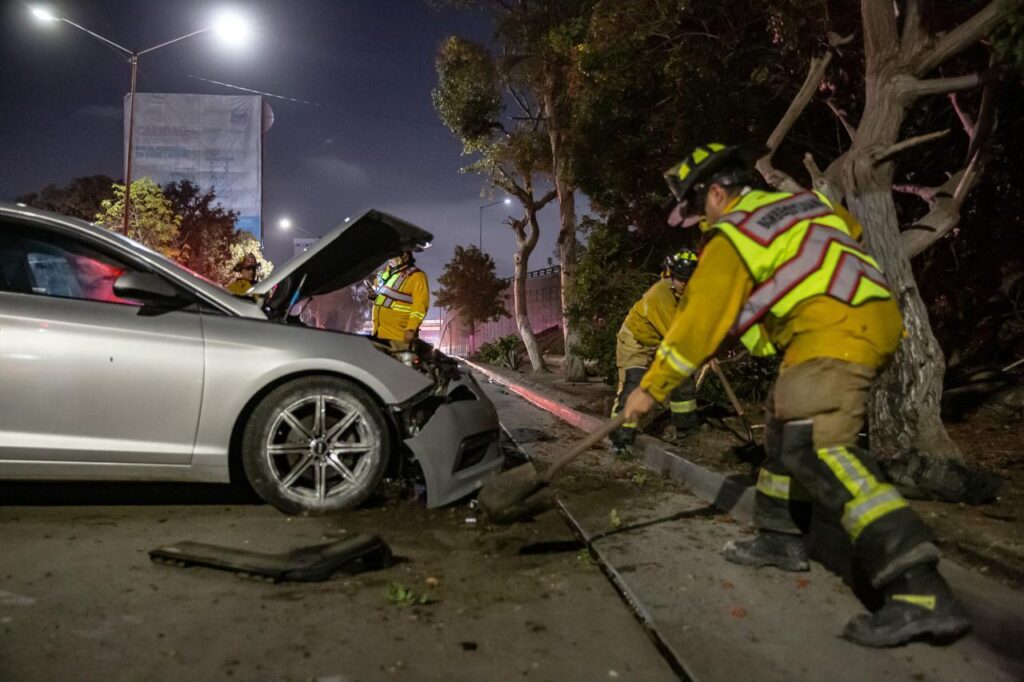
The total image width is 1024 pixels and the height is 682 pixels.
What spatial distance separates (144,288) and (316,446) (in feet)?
4.20

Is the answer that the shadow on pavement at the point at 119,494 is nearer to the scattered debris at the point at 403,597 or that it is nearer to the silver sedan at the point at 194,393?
the silver sedan at the point at 194,393

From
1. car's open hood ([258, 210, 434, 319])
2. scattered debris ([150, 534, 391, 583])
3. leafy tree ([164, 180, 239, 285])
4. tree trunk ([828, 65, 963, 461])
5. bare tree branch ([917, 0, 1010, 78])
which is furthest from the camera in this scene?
leafy tree ([164, 180, 239, 285])

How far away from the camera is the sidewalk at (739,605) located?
275 cm

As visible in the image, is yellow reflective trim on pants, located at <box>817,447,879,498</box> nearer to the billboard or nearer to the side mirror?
the side mirror

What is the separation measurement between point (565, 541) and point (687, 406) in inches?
134

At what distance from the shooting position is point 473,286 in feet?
129

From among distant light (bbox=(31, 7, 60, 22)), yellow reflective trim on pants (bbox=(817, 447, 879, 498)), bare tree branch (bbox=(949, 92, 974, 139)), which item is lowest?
yellow reflective trim on pants (bbox=(817, 447, 879, 498))

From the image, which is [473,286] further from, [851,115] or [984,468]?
[984,468]

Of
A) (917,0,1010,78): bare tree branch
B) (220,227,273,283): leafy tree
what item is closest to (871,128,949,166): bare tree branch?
(917,0,1010,78): bare tree branch

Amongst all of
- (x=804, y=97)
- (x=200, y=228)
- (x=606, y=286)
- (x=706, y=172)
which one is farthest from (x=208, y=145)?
(x=706, y=172)

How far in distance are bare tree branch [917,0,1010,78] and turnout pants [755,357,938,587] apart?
13.6 feet

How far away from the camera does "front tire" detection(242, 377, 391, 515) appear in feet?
14.8

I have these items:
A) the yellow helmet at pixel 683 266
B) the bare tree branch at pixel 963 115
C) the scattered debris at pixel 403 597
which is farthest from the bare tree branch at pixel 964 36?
the scattered debris at pixel 403 597

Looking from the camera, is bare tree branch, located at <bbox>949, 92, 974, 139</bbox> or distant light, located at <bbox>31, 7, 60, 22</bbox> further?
distant light, located at <bbox>31, 7, 60, 22</bbox>
